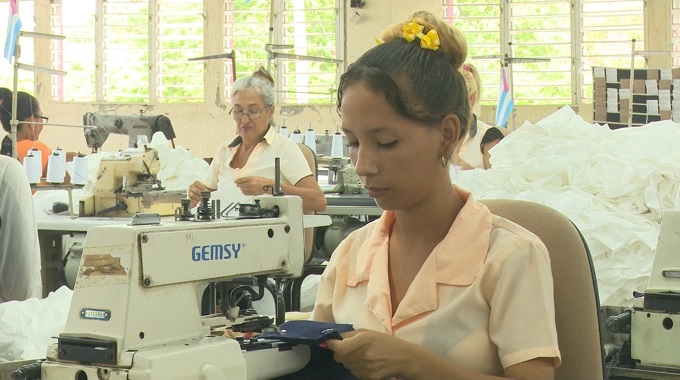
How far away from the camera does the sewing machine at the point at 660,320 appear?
81.4 inches

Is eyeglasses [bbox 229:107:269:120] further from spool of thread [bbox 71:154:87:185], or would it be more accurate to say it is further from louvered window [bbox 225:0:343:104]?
louvered window [bbox 225:0:343:104]

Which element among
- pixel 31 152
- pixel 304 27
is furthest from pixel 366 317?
pixel 304 27

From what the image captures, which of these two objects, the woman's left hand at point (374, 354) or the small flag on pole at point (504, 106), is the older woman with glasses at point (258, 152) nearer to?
the woman's left hand at point (374, 354)

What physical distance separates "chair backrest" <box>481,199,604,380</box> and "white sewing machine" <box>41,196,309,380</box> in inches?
18.9

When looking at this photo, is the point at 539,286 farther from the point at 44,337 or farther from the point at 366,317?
the point at 44,337

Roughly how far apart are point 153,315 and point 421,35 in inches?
24.2

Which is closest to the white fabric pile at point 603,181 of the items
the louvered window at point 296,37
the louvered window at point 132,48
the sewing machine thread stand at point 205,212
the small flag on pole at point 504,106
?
the sewing machine thread stand at point 205,212

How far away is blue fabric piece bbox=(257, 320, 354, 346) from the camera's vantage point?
139 cm

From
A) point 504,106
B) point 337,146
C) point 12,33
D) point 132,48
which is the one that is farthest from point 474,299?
point 132,48

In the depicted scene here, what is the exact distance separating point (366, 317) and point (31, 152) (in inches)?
151

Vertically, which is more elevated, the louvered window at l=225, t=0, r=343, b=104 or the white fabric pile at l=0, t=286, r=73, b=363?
the louvered window at l=225, t=0, r=343, b=104

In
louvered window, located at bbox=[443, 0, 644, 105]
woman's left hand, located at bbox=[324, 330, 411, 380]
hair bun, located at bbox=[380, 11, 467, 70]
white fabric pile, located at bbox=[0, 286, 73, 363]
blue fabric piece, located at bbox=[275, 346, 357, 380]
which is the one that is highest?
louvered window, located at bbox=[443, 0, 644, 105]

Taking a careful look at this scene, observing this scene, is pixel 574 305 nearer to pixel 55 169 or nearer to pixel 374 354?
pixel 374 354

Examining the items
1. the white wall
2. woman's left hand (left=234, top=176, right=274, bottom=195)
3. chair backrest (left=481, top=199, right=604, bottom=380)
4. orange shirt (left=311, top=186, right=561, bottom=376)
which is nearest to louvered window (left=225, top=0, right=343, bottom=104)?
the white wall
